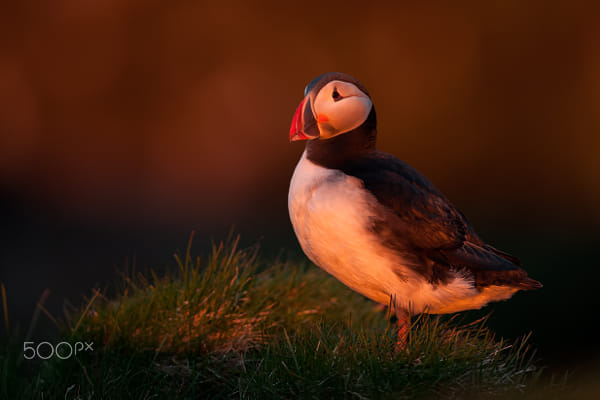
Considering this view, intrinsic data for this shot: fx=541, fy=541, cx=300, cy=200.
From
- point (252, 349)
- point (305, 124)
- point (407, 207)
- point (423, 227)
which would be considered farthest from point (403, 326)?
point (305, 124)

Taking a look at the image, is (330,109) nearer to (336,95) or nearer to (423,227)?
(336,95)

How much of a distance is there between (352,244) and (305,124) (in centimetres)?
74

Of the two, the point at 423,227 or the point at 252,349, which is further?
the point at 252,349

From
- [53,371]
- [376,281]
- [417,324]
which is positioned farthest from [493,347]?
[53,371]

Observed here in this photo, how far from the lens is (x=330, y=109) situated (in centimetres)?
305


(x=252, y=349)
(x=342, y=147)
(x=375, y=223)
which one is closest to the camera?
(x=375, y=223)

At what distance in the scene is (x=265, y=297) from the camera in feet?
12.6

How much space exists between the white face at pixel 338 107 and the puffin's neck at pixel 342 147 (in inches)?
2.0

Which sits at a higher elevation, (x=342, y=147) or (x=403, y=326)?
(x=342, y=147)

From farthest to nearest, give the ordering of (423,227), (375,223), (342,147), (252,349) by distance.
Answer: (252,349)
(342,147)
(423,227)
(375,223)

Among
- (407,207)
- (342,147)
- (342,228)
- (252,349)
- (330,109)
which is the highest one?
(330,109)

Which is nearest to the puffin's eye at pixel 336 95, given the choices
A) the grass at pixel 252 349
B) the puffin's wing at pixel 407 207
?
the puffin's wing at pixel 407 207

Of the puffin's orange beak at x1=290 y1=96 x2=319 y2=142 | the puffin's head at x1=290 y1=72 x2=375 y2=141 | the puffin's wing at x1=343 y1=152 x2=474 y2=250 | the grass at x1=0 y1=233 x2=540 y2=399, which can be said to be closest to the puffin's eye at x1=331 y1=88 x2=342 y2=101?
the puffin's head at x1=290 y1=72 x2=375 y2=141

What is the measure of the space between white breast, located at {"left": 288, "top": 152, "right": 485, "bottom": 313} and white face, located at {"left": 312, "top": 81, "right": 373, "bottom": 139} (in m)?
0.26
